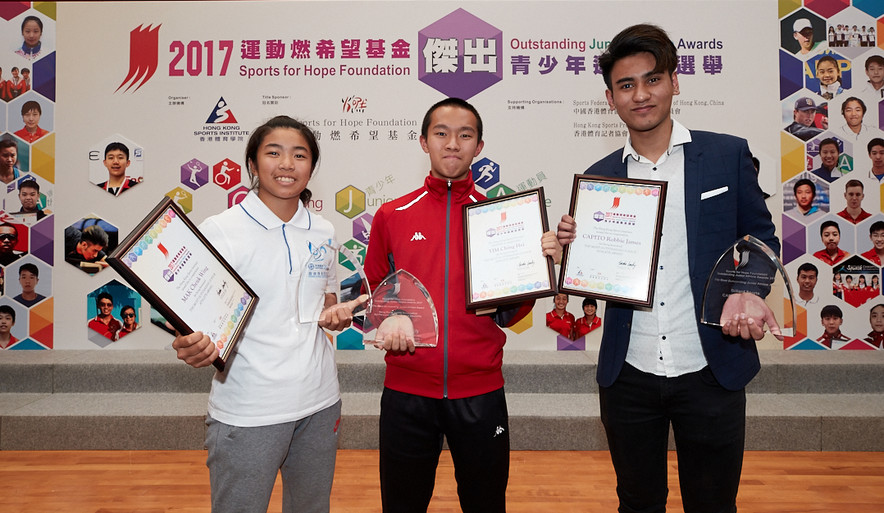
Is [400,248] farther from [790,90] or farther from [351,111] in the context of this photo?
[790,90]

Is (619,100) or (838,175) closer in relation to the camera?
(619,100)

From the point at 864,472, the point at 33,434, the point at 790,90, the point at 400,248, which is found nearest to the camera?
the point at 400,248

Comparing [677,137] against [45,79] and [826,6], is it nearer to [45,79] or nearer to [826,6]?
[826,6]

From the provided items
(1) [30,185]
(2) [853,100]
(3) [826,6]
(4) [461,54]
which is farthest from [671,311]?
(1) [30,185]

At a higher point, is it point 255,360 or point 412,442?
point 255,360

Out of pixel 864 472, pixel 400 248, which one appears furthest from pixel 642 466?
pixel 864 472

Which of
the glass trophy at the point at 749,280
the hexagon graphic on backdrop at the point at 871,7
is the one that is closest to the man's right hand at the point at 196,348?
the glass trophy at the point at 749,280

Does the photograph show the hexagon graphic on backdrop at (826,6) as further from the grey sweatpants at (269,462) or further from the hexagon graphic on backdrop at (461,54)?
the grey sweatpants at (269,462)

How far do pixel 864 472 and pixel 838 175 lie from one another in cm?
194

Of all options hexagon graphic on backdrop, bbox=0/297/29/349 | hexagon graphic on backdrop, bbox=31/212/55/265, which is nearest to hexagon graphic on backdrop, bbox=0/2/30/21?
hexagon graphic on backdrop, bbox=31/212/55/265

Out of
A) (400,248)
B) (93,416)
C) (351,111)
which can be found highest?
(351,111)

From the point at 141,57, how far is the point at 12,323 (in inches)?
80.1

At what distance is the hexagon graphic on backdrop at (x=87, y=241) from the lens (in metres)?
3.59

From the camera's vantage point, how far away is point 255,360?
1291 millimetres
